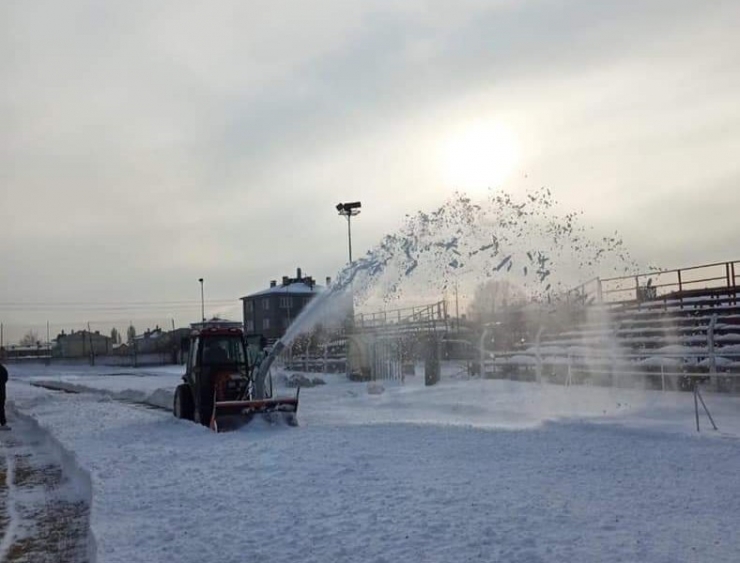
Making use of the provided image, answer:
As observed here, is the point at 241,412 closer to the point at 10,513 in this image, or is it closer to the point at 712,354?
the point at 10,513

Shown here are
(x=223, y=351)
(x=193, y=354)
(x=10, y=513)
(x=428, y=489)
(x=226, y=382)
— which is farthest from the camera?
(x=193, y=354)

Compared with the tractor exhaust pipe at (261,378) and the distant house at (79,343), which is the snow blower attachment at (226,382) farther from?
the distant house at (79,343)

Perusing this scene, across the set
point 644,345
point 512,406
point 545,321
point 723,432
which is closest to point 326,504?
point 723,432

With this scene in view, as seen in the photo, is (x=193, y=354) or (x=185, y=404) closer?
(x=193, y=354)

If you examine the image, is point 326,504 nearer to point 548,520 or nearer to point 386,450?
point 548,520

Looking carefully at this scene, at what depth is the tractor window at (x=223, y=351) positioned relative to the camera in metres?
18.6

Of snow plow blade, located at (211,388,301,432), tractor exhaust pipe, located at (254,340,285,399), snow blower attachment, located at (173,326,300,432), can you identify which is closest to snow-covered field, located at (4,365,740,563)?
snow plow blade, located at (211,388,301,432)

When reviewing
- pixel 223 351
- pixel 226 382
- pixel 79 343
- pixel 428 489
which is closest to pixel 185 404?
pixel 223 351

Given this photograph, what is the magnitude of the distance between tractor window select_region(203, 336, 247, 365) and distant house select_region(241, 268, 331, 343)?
7252cm

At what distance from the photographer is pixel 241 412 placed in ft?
52.9

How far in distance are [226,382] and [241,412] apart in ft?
6.03

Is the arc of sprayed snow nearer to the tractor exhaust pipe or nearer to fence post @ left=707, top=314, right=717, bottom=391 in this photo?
the tractor exhaust pipe

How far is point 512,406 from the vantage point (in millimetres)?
19281

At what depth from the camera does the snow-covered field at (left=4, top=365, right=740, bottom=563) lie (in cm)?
670
